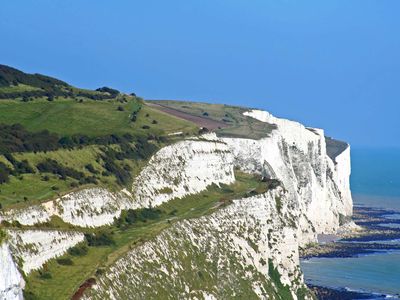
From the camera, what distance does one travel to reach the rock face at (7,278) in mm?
51219

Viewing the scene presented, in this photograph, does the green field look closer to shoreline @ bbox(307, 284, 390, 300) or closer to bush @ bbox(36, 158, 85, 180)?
bush @ bbox(36, 158, 85, 180)

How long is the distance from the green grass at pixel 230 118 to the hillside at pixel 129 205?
185 cm

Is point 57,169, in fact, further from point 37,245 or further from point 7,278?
point 7,278

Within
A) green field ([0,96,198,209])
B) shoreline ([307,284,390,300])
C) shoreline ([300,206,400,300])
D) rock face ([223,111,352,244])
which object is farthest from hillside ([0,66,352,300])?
shoreline ([307,284,390,300])

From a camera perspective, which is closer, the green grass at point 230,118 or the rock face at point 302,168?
the rock face at point 302,168

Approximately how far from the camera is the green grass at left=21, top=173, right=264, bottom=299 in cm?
6150

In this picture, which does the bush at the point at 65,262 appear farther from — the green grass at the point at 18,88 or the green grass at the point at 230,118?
the green grass at the point at 230,118

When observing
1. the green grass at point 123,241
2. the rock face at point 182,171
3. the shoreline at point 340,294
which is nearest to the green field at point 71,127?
the rock face at point 182,171

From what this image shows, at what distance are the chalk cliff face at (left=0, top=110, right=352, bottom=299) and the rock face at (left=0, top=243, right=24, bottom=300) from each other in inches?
2.3

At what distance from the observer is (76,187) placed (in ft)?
268

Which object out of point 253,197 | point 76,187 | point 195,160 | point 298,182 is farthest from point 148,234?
point 298,182

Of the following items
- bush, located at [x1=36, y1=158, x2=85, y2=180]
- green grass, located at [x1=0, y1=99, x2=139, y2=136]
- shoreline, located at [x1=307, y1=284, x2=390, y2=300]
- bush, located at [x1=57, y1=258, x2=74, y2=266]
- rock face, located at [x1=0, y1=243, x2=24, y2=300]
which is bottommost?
rock face, located at [x1=0, y1=243, x2=24, y2=300]

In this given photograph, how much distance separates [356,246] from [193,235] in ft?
236

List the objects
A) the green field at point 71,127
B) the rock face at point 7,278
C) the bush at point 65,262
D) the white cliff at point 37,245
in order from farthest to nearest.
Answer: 1. the green field at point 71,127
2. the bush at point 65,262
3. the white cliff at point 37,245
4. the rock face at point 7,278
